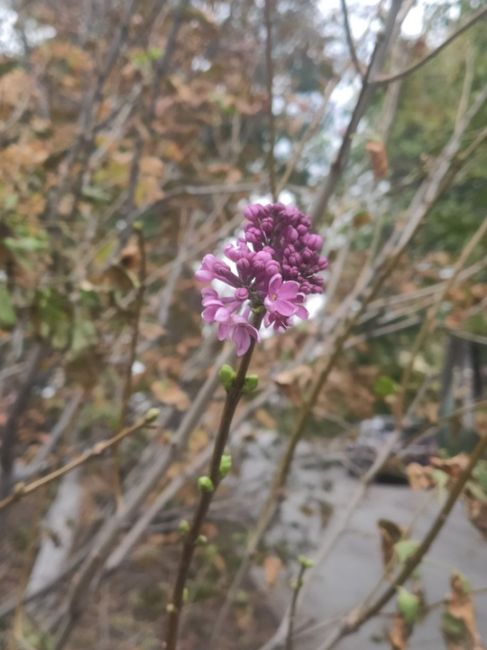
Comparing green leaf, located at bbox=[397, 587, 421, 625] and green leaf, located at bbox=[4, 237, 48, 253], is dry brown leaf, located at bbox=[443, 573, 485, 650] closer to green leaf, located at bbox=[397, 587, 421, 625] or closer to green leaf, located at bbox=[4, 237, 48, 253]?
green leaf, located at bbox=[397, 587, 421, 625]

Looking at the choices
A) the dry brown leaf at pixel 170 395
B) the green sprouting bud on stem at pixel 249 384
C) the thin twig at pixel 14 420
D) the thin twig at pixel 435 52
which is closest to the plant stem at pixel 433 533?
the green sprouting bud on stem at pixel 249 384

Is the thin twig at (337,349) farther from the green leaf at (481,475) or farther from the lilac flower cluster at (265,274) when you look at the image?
the lilac flower cluster at (265,274)

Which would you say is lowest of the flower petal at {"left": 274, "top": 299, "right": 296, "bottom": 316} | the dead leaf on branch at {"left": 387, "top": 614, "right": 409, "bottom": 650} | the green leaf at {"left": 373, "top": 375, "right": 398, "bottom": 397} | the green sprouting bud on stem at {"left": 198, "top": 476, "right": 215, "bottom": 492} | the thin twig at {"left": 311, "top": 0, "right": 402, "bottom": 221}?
the dead leaf on branch at {"left": 387, "top": 614, "right": 409, "bottom": 650}

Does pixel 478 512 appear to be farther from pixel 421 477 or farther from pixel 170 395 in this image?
pixel 170 395

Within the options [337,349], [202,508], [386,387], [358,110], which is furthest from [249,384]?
[386,387]

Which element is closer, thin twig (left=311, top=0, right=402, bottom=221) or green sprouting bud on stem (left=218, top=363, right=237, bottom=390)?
green sprouting bud on stem (left=218, top=363, right=237, bottom=390)

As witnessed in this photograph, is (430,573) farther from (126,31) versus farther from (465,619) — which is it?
(126,31)

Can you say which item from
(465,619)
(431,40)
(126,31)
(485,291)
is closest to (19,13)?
(126,31)

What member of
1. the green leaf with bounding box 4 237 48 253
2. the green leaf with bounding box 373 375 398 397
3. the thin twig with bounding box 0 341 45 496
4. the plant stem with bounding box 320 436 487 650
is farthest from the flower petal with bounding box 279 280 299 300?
the thin twig with bounding box 0 341 45 496
